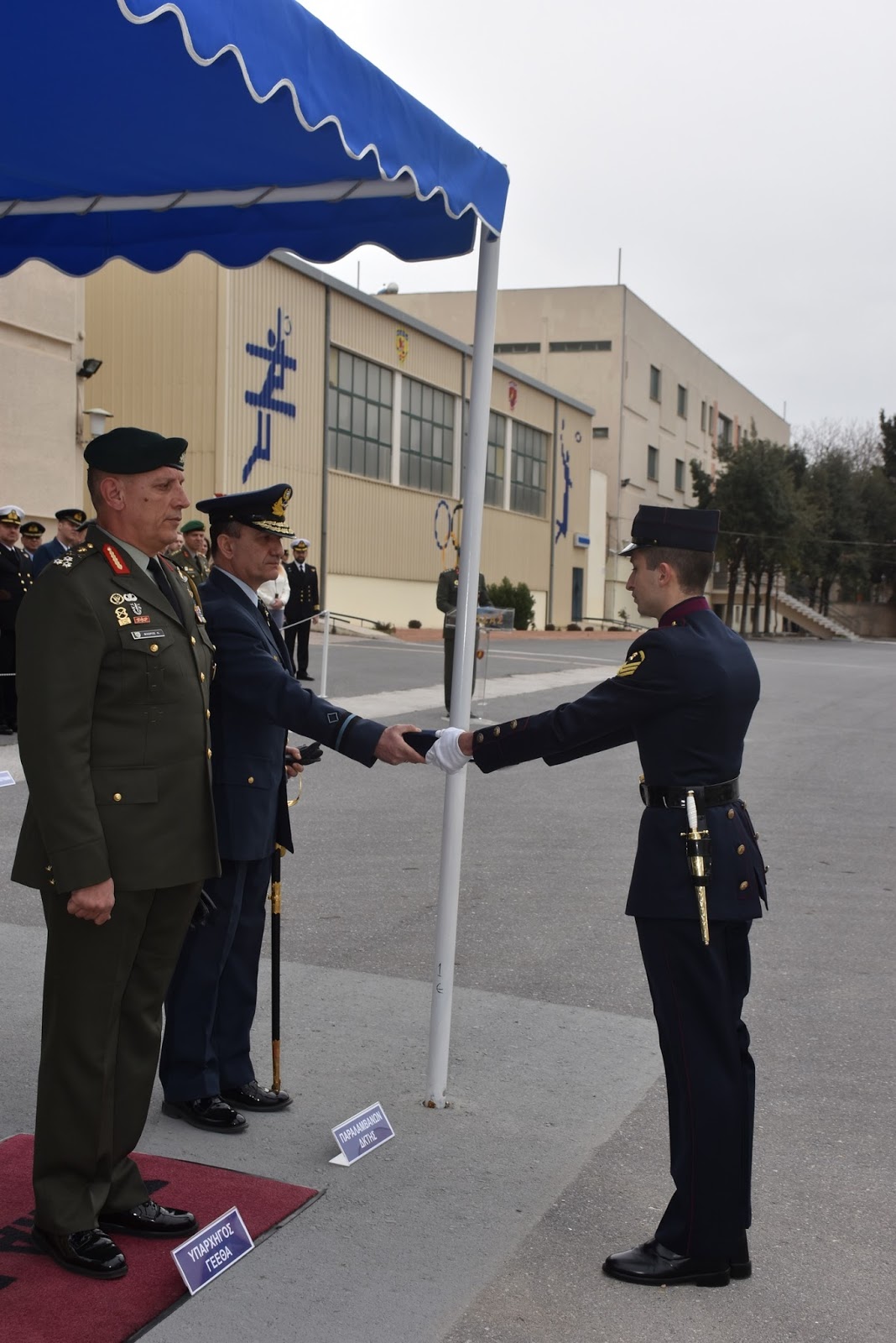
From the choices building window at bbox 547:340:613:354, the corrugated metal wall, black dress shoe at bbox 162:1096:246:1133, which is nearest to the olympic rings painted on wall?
the corrugated metal wall

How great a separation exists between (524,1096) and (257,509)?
87.9 inches

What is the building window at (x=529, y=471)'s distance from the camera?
5150cm

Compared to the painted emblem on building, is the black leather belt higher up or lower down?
lower down

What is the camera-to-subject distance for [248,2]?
3279 mm

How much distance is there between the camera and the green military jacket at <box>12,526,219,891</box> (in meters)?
3.24

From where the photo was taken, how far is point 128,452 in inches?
134

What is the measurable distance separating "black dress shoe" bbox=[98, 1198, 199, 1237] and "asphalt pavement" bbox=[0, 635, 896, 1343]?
229mm

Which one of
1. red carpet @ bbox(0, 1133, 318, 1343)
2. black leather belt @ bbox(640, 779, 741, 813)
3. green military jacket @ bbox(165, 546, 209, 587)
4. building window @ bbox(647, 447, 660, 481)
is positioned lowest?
red carpet @ bbox(0, 1133, 318, 1343)

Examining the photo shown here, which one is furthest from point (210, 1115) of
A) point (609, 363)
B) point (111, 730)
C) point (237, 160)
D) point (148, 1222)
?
point (609, 363)

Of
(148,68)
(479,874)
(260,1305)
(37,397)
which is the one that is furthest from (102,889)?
(37,397)

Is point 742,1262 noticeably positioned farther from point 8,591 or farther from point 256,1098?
point 8,591

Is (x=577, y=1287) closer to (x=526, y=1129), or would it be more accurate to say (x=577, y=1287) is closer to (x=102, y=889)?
(x=526, y=1129)

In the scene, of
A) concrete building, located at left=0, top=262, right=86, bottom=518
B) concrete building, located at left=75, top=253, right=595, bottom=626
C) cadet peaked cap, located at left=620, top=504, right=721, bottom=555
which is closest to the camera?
cadet peaked cap, located at left=620, top=504, right=721, bottom=555

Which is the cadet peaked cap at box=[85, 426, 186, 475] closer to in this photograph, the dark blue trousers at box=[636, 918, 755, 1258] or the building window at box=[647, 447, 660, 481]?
the dark blue trousers at box=[636, 918, 755, 1258]
